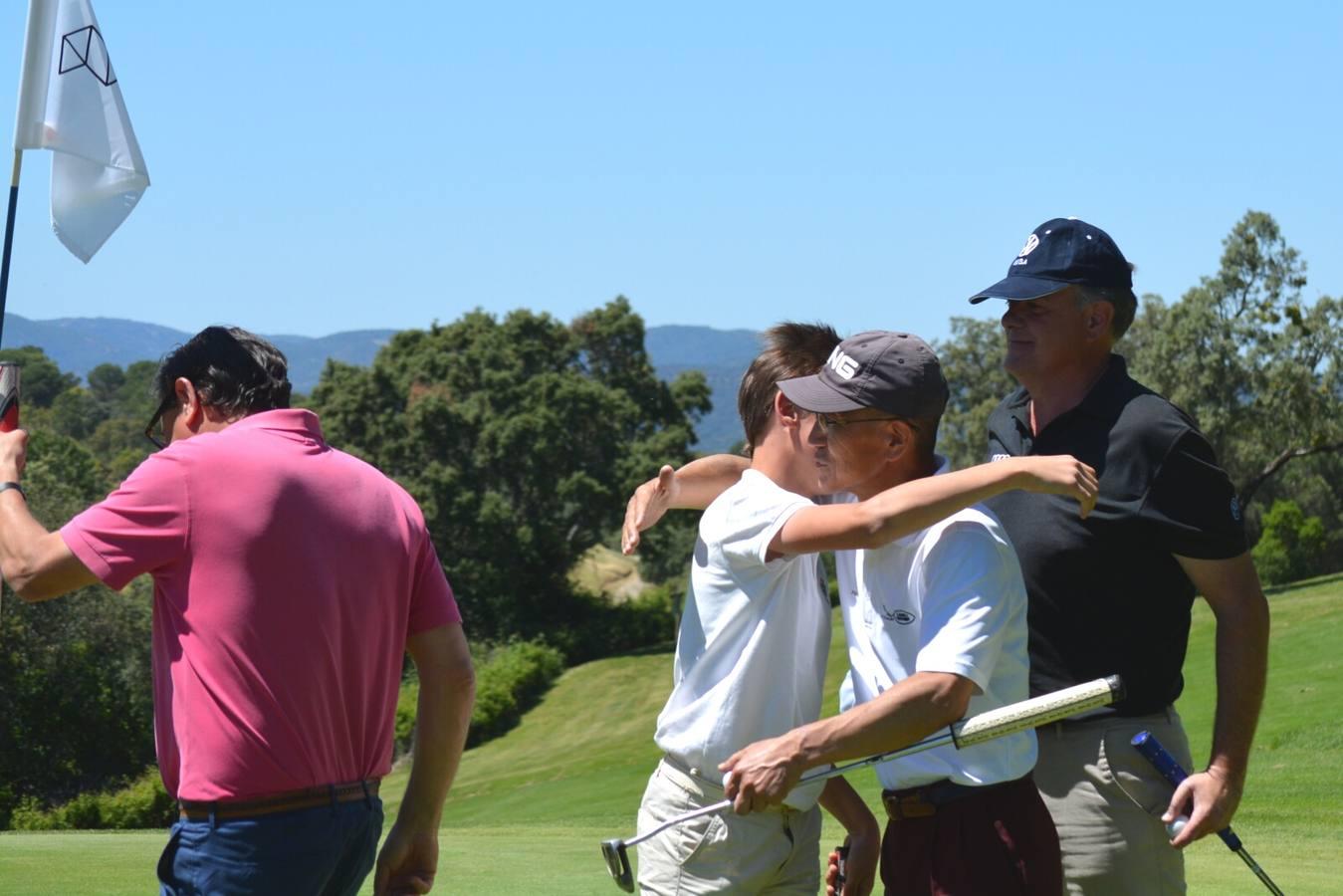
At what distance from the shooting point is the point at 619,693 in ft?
169

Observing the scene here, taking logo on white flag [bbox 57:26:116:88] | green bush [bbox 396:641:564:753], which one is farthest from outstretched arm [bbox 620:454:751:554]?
green bush [bbox 396:641:564:753]

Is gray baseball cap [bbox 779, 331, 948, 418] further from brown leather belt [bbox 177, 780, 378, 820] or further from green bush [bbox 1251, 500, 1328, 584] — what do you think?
green bush [bbox 1251, 500, 1328, 584]

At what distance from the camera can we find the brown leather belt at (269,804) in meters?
3.49

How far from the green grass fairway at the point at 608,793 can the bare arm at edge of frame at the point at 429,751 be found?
4042 millimetres

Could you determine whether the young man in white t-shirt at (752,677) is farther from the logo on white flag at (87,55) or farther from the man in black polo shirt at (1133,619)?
the logo on white flag at (87,55)

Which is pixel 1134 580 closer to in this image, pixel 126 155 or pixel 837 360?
pixel 837 360

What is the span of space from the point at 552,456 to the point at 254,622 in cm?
5780

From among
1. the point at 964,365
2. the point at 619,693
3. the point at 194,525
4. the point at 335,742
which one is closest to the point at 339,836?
the point at 335,742

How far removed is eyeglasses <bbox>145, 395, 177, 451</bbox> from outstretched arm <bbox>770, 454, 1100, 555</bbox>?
1.56 meters

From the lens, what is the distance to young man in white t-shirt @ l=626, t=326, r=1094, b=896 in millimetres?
3682

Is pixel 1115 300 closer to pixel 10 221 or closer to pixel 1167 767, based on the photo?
pixel 1167 767

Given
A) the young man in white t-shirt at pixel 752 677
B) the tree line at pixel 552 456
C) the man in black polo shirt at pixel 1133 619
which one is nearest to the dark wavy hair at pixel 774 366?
the young man in white t-shirt at pixel 752 677

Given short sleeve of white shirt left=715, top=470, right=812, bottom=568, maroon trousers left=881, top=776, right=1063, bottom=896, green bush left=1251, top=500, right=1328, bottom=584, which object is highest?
short sleeve of white shirt left=715, top=470, right=812, bottom=568

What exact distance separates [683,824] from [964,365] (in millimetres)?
74156
